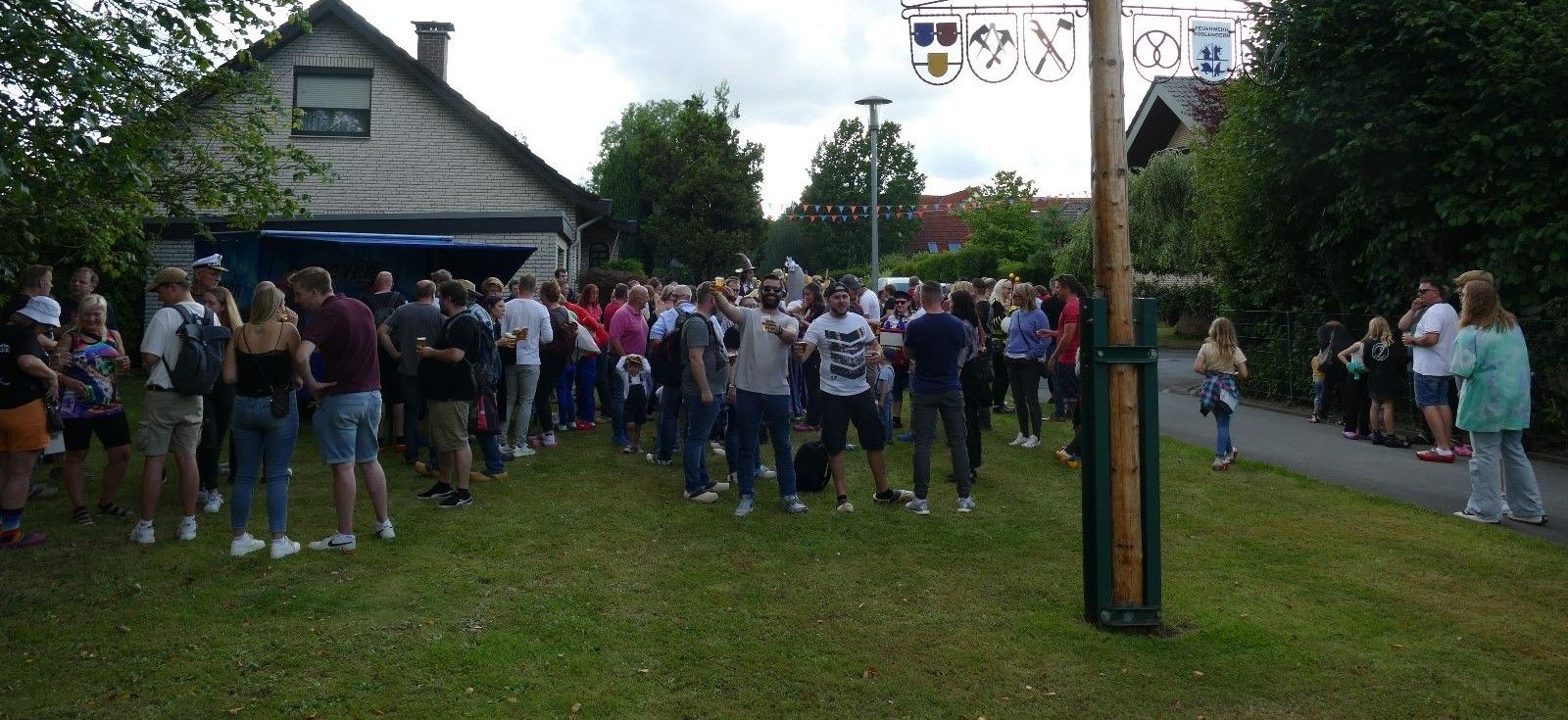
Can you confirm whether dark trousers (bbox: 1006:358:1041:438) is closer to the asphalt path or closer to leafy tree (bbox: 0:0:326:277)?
the asphalt path

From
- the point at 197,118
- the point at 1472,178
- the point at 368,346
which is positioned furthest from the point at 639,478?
the point at 1472,178

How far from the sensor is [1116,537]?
231 inches

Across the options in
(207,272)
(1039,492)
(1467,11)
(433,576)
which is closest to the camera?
(433,576)

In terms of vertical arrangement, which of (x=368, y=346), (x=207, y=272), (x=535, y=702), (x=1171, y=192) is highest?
(x=1171, y=192)

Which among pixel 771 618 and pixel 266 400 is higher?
pixel 266 400

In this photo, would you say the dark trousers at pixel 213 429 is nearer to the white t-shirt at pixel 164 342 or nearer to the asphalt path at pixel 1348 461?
the white t-shirt at pixel 164 342

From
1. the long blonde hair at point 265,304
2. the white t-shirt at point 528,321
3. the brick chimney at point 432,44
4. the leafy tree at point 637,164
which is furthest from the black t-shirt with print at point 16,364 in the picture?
the leafy tree at point 637,164

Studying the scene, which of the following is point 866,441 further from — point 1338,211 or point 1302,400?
point 1302,400

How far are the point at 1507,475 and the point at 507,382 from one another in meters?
8.99

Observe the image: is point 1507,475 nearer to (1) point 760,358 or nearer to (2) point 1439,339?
(2) point 1439,339

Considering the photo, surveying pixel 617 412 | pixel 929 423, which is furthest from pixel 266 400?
pixel 617 412

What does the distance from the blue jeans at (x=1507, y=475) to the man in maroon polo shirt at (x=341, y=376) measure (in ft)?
26.5

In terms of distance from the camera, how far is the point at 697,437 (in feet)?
30.2

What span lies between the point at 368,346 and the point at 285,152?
8.54m
